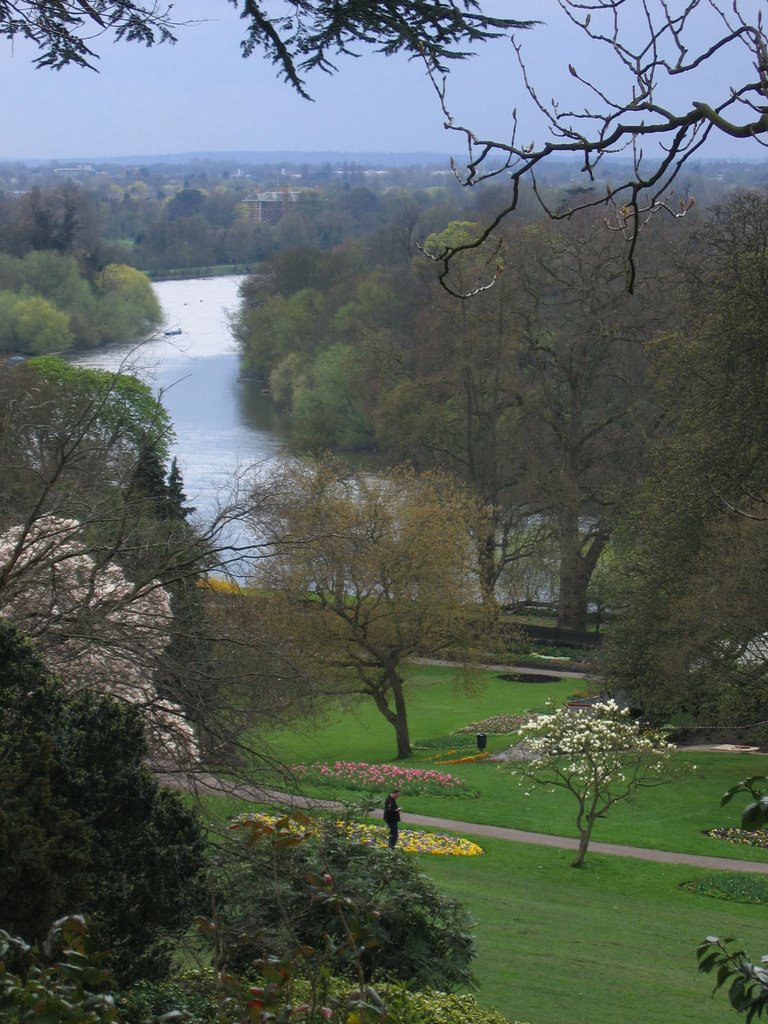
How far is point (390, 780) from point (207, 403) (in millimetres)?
45278

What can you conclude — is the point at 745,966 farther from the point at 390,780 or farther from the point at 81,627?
the point at 390,780

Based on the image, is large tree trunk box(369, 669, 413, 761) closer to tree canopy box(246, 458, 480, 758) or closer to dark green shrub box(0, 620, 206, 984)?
tree canopy box(246, 458, 480, 758)

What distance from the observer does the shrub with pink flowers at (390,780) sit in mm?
20656

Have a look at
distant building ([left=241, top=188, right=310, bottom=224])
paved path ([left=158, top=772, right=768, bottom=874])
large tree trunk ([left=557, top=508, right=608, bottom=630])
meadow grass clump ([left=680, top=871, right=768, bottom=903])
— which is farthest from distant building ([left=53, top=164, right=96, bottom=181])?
distant building ([left=241, top=188, right=310, bottom=224])

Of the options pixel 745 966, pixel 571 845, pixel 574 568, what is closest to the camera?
pixel 745 966

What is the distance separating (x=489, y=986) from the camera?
10.7 m

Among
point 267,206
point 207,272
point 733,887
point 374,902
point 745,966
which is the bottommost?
point 733,887

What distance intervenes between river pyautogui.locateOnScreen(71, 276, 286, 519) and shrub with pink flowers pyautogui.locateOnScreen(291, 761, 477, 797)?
14.1 meters

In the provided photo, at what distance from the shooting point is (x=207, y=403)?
211 feet

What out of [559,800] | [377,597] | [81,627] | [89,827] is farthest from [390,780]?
[89,827]

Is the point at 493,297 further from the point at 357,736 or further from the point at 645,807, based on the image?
the point at 645,807

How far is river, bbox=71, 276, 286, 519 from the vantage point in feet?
152

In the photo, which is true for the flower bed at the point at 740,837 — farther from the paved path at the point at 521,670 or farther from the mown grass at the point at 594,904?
the paved path at the point at 521,670

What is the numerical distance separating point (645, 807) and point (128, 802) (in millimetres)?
16027
